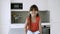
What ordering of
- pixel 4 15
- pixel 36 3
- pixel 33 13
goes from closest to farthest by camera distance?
1. pixel 33 13
2. pixel 4 15
3. pixel 36 3

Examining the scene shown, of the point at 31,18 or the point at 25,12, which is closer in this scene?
the point at 31,18

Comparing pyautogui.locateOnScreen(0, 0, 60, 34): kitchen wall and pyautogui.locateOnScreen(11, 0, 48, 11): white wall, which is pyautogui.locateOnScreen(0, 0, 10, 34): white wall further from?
pyautogui.locateOnScreen(11, 0, 48, 11): white wall

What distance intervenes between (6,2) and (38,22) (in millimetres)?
1954

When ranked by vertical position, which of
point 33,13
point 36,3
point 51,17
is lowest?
point 51,17

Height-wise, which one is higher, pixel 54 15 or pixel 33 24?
pixel 54 15

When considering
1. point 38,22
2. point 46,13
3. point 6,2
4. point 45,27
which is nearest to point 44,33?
point 45,27

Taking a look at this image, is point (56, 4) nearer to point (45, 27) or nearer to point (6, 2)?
point (45, 27)

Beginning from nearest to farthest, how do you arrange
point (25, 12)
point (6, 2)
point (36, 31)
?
point (36, 31)
point (6, 2)
point (25, 12)

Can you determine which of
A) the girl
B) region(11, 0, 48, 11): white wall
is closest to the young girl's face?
the girl

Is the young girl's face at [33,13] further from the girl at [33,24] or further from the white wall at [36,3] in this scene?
the white wall at [36,3]

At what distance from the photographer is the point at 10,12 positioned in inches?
163

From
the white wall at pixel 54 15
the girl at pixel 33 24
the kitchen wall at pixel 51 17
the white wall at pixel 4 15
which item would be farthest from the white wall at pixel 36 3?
the girl at pixel 33 24

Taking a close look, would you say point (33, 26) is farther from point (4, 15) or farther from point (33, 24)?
point (4, 15)

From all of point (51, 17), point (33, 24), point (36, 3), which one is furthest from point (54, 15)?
point (33, 24)
